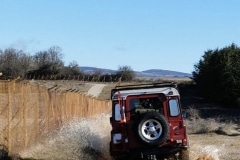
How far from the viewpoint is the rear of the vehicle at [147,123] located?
12258 mm

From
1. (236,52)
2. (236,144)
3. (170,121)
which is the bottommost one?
(236,144)

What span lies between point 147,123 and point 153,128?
19cm

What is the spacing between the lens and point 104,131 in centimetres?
1811

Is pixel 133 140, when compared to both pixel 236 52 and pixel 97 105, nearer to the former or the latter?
pixel 97 105

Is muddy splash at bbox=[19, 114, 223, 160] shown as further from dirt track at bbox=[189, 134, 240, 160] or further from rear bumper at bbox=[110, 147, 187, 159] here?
rear bumper at bbox=[110, 147, 187, 159]

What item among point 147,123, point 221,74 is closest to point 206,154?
point 147,123

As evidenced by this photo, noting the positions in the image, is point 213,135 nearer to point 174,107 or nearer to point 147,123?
point 174,107

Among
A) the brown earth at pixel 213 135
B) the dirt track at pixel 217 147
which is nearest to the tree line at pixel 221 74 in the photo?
the brown earth at pixel 213 135

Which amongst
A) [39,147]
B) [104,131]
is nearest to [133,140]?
[39,147]

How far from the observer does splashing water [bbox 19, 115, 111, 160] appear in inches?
545

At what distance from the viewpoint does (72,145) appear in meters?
14.6

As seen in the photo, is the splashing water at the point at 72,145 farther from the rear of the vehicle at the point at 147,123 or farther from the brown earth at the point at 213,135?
the rear of the vehicle at the point at 147,123

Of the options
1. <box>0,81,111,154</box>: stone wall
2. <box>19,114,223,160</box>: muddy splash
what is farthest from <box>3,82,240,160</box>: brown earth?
<box>0,81,111,154</box>: stone wall

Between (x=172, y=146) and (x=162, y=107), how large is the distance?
1035mm
